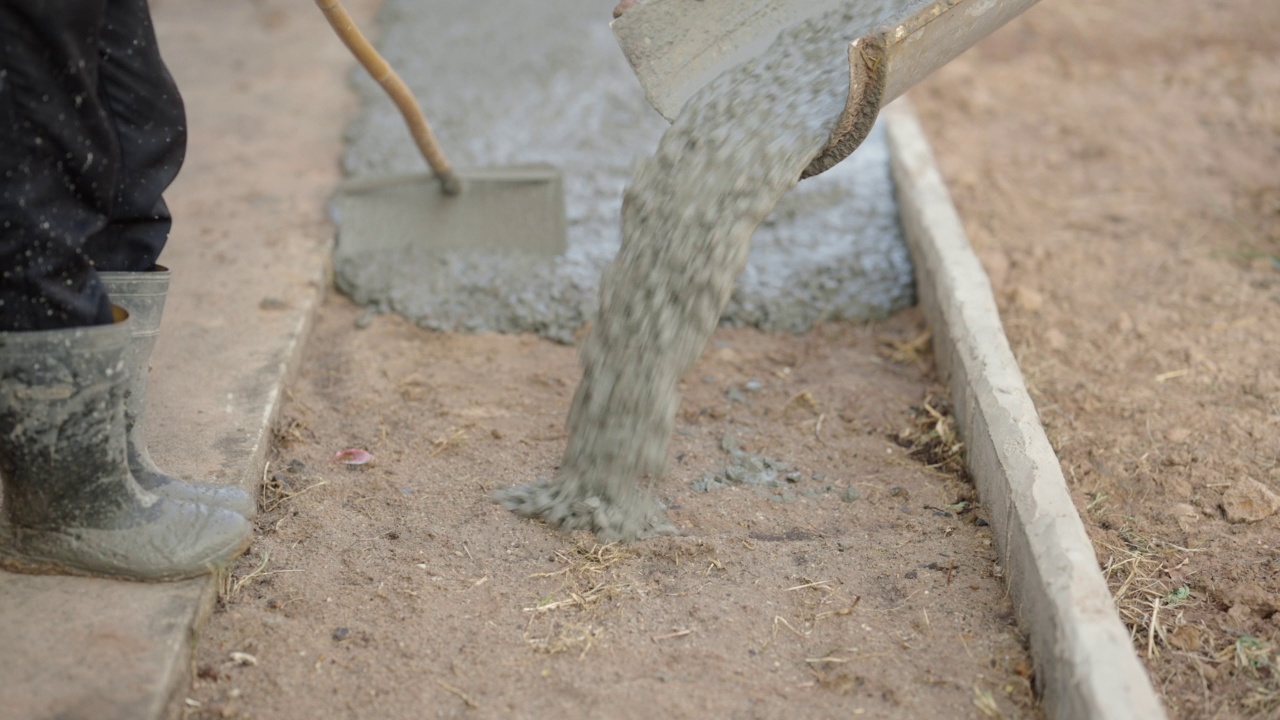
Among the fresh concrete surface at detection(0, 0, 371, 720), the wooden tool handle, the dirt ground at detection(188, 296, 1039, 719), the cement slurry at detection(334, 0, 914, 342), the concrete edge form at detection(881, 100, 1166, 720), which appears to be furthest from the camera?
the cement slurry at detection(334, 0, 914, 342)

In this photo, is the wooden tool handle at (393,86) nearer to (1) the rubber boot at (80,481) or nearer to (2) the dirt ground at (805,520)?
(2) the dirt ground at (805,520)

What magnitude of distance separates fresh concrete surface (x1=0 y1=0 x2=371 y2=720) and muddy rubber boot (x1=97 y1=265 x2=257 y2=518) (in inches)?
5.7

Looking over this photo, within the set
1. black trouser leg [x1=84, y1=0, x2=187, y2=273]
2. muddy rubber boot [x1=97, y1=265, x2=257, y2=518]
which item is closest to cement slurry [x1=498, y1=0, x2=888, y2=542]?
muddy rubber boot [x1=97, y1=265, x2=257, y2=518]

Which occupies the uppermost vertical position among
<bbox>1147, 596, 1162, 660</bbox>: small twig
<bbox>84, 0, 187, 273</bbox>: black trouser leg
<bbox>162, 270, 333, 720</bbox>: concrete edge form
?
<bbox>84, 0, 187, 273</bbox>: black trouser leg

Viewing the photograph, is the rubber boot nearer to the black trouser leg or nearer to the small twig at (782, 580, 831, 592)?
the black trouser leg

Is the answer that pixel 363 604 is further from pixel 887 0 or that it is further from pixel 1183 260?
pixel 1183 260

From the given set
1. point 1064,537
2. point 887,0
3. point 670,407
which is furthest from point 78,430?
point 887,0

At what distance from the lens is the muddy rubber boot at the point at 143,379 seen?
2367 mm

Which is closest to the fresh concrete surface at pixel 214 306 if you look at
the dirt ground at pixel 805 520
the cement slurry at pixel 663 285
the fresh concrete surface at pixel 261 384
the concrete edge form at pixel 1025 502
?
the fresh concrete surface at pixel 261 384

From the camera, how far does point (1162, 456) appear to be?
9.44 feet

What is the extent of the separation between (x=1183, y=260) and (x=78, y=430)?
3.22 m

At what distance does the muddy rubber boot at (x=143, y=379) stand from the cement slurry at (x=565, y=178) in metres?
1.16

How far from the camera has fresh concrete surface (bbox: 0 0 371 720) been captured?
204cm

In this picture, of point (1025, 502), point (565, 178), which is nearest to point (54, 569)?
point (1025, 502)
